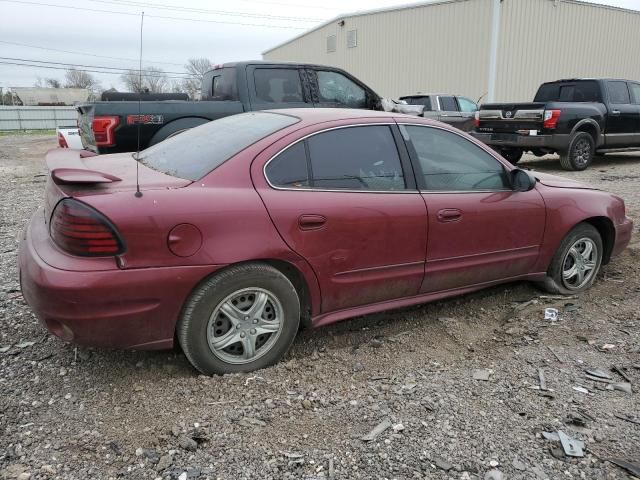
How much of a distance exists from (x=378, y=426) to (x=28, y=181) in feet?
34.2

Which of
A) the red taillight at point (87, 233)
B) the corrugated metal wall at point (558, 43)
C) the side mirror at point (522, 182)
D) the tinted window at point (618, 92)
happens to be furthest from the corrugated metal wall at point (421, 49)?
the red taillight at point (87, 233)

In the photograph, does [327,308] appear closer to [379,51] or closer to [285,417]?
[285,417]

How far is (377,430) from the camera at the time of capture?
102 inches

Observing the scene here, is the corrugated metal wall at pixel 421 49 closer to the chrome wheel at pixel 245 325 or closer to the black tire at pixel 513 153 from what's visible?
the black tire at pixel 513 153

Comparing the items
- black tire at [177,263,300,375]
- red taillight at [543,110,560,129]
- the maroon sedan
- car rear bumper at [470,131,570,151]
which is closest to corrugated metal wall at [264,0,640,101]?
car rear bumper at [470,131,570,151]

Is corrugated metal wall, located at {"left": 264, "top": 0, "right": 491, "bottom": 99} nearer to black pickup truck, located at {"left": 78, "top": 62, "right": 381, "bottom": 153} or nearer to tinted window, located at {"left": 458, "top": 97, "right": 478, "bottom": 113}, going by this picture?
tinted window, located at {"left": 458, "top": 97, "right": 478, "bottom": 113}

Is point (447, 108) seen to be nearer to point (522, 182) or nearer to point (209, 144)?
point (522, 182)

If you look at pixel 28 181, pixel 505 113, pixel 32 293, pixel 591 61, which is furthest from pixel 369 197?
pixel 591 61

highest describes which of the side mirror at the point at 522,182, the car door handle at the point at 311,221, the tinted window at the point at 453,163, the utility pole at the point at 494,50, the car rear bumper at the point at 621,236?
the utility pole at the point at 494,50

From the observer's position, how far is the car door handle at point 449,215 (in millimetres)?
3512

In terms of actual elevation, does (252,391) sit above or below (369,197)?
below

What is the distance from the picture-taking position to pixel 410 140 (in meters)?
3.58

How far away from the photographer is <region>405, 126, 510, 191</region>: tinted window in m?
3.62

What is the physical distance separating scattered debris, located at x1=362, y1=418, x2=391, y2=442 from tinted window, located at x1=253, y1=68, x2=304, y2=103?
5823mm
